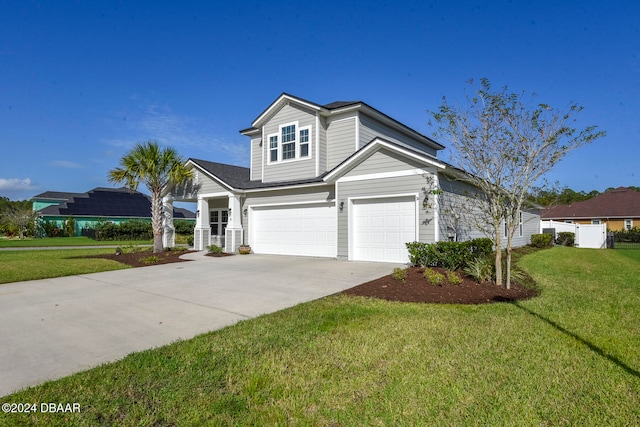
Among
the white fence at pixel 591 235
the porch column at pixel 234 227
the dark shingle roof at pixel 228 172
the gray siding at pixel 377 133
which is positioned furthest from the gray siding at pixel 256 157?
the white fence at pixel 591 235

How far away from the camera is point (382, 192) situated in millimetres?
12492

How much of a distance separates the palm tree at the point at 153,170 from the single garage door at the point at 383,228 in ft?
32.8

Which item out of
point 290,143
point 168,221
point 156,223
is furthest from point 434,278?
point 168,221

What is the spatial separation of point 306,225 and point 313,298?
8.01 m

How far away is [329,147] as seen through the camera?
1596cm

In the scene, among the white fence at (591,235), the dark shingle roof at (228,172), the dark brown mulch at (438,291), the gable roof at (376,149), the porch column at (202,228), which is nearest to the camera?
the dark brown mulch at (438,291)

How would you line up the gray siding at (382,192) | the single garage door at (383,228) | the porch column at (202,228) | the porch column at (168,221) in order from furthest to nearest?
the porch column at (168,221), the porch column at (202,228), the single garage door at (383,228), the gray siding at (382,192)

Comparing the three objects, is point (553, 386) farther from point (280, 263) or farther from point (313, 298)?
point (280, 263)

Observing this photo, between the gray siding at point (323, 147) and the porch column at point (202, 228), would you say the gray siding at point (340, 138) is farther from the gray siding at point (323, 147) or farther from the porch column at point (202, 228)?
the porch column at point (202, 228)

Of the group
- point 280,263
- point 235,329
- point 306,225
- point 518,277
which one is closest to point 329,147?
point 306,225

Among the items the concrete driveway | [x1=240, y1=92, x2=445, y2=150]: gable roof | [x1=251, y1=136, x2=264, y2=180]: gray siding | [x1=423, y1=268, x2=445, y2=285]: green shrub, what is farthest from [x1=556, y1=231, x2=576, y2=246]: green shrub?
[x1=423, y1=268, x2=445, y2=285]: green shrub

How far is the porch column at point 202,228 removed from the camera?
18589 millimetres

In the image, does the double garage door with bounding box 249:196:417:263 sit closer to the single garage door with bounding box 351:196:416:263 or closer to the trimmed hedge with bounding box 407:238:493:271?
the single garage door with bounding box 351:196:416:263

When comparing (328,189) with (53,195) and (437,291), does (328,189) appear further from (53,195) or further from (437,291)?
(53,195)
